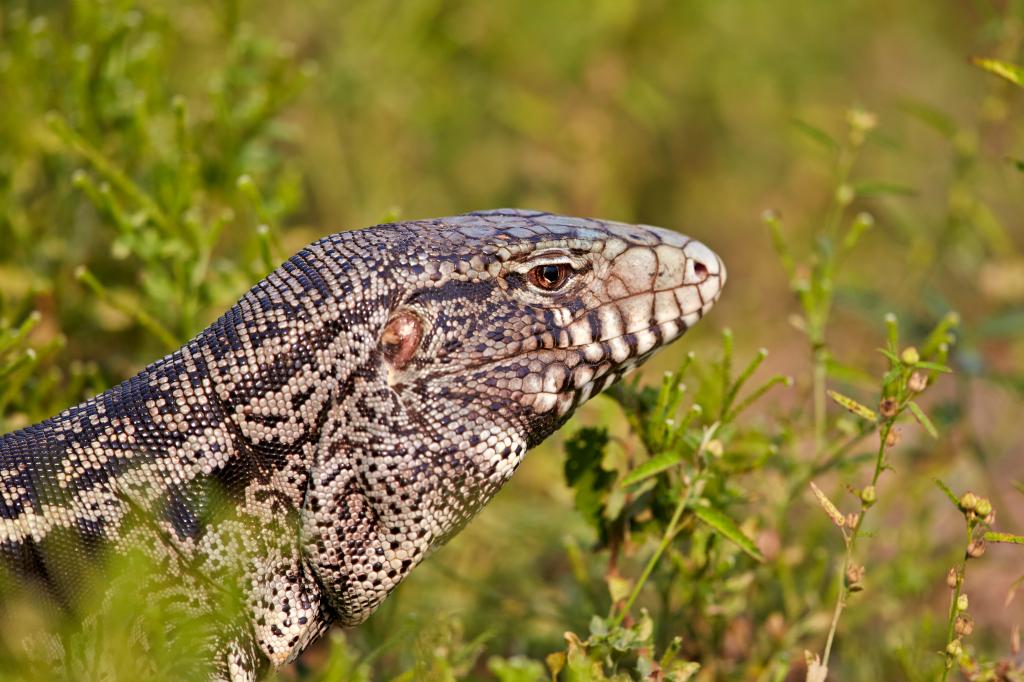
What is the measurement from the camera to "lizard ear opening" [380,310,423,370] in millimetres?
2965

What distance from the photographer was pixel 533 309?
311 centimetres

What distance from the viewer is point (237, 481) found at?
285cm

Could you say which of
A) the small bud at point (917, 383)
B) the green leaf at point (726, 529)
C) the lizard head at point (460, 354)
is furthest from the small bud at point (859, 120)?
the green leaf at point (726, 529)

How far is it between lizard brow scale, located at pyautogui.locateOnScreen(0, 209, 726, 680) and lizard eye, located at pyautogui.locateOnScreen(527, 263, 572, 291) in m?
0.04

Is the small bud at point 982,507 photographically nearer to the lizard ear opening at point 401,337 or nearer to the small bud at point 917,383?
the small bud at point 917,383

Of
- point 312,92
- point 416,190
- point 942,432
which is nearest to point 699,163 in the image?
point 416,190

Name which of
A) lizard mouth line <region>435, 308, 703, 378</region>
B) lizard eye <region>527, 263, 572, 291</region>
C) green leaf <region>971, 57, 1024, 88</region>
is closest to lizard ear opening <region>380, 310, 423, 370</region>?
lizard mouth line <region>435, 308, 703, 378</region>

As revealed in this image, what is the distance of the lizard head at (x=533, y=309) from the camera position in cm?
299

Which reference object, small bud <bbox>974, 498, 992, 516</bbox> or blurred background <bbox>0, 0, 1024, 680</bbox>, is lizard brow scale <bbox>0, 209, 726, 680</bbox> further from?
small bud <bbox>974, 498, 992, 516</bbox>

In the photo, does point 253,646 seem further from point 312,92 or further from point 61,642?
point 312,92

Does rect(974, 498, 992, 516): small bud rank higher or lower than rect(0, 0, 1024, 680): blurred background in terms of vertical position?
higher

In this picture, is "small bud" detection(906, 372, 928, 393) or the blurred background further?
the blurred background

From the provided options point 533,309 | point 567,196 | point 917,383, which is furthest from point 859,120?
point 567,196

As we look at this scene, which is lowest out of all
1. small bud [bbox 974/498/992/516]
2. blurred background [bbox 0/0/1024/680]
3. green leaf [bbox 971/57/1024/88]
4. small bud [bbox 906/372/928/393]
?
blurred background [bbox 0/0/1024/680]
